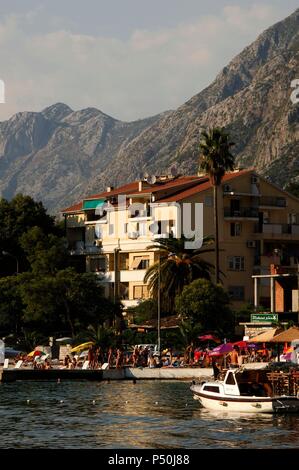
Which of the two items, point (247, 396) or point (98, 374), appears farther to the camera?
point (98, 374)

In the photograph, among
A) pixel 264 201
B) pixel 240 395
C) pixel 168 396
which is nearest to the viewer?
pixel 240 395

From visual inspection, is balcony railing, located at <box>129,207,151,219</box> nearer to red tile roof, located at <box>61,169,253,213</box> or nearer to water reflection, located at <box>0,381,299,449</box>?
red tile roof, located at <box>61,169,253,213</box>

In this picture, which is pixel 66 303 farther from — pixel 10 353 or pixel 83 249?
pixel 83 249

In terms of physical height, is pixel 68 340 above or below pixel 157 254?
below

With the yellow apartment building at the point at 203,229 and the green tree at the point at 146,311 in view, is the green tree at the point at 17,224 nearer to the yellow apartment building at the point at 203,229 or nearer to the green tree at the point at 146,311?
the yellow apartment building at the point at 203,229

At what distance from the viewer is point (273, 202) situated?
110500mm

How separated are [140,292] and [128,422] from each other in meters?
58.5

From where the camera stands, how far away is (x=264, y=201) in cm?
11025

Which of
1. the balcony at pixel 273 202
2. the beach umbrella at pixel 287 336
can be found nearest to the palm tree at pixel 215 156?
the balcony at pixel 273 202

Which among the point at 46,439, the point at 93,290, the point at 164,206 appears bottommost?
the point at 46,439

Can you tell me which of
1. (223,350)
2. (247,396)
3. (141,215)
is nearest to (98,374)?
(223,350)
